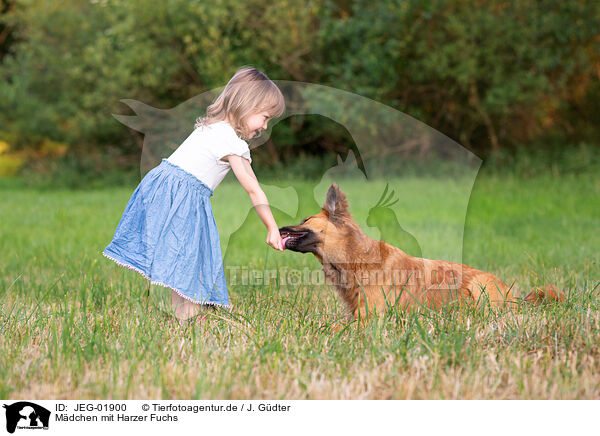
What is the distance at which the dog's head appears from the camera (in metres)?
3.64

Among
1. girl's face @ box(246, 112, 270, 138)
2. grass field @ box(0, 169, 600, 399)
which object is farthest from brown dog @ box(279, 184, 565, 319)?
girl's face @ box(246, 112, 270, 138)

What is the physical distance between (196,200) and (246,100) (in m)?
0.76

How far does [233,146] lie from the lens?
3.76m

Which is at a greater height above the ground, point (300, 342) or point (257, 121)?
point (257, 121)

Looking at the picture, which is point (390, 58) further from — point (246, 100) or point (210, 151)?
point (210, 151)

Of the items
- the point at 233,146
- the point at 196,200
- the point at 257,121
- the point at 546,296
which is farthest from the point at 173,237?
the point at 546,296

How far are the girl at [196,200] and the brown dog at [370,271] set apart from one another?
336mm

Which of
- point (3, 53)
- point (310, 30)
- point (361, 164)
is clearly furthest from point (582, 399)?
point (3, 53)

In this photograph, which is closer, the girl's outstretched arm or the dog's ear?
the dog's ear
